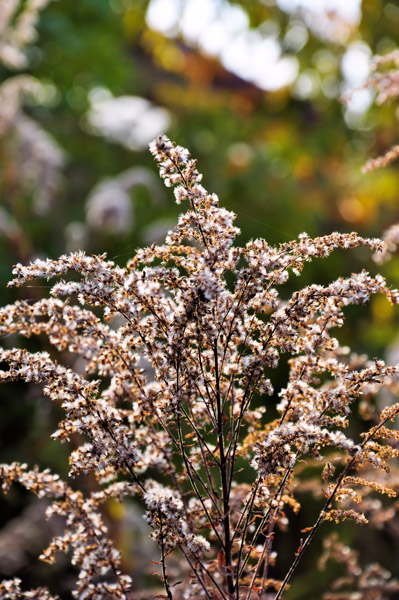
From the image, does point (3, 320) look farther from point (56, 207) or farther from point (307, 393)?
point (56, 207)

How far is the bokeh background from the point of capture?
11.1 feet

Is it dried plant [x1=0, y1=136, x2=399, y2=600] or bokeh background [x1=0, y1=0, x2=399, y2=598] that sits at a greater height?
bokeh background [x1=0, y1=0, x2=399, y2=598]

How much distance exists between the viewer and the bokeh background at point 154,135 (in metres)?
3.40

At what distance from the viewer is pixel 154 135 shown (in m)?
6.32

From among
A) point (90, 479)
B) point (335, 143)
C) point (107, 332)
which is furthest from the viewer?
point (335, 143)

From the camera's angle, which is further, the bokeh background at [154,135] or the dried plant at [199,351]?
the bokeh background at [154,135]

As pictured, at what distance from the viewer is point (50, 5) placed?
24.5ft

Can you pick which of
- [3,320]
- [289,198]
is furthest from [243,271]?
[289,198]

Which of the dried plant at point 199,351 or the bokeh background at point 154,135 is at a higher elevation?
the bokeh background at point 154,135

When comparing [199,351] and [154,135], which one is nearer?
Answer: [199,351]

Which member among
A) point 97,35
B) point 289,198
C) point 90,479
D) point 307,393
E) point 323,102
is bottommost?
point 307,393

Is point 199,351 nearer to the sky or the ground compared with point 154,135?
nearer to the ground

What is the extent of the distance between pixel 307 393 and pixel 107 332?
0.42 metres

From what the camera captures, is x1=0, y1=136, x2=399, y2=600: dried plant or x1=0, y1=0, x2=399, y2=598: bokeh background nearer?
x1=0, y1=136, x2=399, y2=600: dried plant
